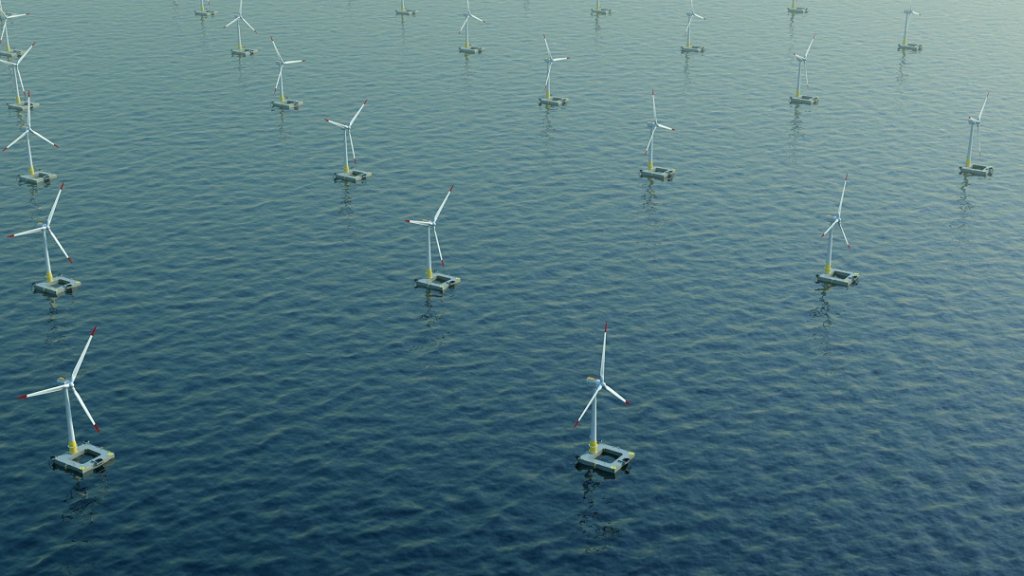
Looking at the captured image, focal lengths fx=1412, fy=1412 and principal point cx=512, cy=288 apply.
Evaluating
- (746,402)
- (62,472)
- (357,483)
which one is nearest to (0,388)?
(62,472)

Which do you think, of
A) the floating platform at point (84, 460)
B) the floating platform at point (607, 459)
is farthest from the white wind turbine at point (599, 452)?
the floating platform at point (84, 460)

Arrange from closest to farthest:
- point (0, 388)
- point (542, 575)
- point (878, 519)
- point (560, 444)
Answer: point (542, 575), point (878, 519), point (560, 444), point (0, 388)

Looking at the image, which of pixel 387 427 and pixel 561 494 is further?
pixel 387 427

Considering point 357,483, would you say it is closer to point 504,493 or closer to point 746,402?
point 504,493

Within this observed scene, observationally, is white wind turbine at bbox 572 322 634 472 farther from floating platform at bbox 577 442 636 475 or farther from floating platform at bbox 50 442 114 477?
floating platform at bbox 50 442 114 477

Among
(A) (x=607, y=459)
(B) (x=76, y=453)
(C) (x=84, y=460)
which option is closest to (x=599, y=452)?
(A) (x=607, y=459)

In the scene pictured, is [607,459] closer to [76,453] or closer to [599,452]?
[599,452]
